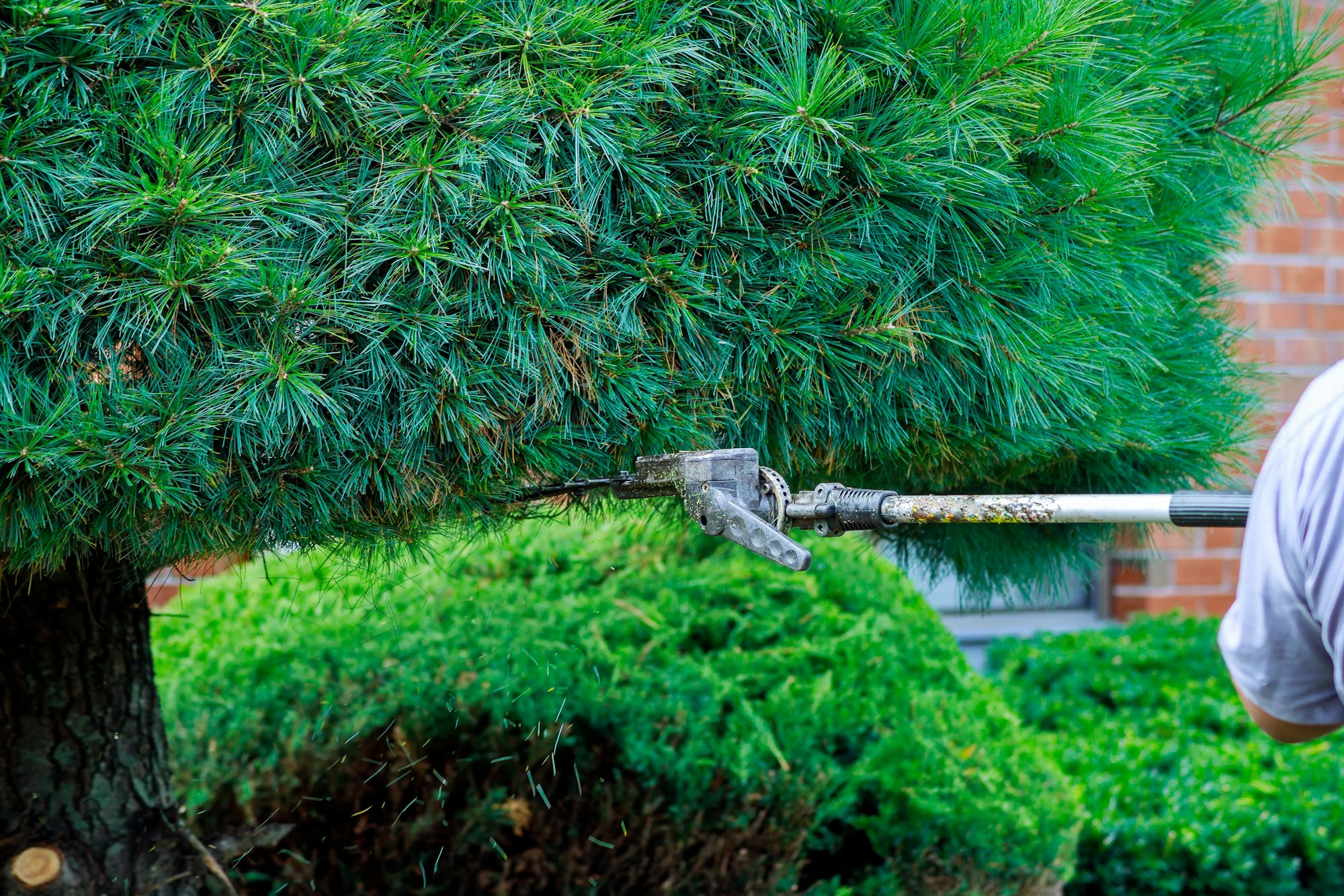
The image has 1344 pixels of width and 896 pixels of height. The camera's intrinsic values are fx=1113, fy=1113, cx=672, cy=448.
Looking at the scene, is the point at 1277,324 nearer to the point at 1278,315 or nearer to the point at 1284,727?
the point at 1278,315

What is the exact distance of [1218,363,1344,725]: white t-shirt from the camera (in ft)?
2.62

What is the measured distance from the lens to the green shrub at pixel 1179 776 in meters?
2.53

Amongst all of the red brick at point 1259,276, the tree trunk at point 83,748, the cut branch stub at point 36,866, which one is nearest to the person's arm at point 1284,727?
the tree trunk at point 83,748

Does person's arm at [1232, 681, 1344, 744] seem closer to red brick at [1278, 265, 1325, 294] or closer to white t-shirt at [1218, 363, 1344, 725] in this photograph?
white t-shirt at [1218, 363, 1344, 725]

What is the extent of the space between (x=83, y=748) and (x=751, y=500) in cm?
118

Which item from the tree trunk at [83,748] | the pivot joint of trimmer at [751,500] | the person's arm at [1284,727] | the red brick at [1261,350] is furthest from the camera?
the red brick at [1261,350]

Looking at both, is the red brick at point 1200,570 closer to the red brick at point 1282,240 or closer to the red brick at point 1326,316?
the red brick at point 1326,316

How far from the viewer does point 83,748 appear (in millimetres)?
1684

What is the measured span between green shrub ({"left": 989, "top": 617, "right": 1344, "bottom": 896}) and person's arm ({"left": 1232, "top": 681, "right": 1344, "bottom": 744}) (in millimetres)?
1823

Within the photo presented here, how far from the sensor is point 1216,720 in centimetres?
306

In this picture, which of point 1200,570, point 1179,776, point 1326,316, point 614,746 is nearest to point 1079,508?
point 614,746

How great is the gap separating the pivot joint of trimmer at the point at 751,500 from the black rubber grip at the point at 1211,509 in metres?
0.27

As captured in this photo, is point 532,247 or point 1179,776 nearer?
point 532,247

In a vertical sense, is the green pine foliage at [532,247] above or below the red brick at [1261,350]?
above
